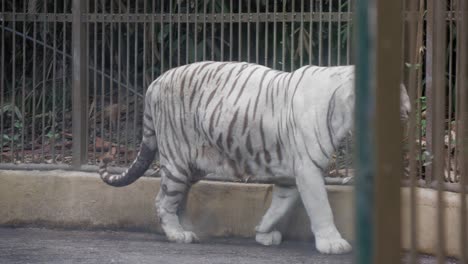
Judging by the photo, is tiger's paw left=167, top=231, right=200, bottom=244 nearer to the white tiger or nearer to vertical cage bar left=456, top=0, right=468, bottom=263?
the white tiger

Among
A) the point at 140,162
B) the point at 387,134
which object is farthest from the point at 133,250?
the point at 387,134

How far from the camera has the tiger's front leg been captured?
23.4 ft

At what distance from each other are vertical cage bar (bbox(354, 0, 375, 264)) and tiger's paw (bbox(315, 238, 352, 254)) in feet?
17.6

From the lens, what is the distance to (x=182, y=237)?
775 cm

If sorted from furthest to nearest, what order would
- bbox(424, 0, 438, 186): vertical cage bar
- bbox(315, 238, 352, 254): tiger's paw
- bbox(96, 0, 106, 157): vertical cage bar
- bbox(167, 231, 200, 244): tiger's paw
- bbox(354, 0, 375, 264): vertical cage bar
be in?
bbox(96, 0, 106, 157): vertical cage bar, bbox(167, 231, 200, 244): tiger's paw, bbox(315, 238, 352, 254): tiger's paw, bbox(424, 0, 438, 186): vertical cage bar, bbox(354, 0, 375, 264): vertical cage bar

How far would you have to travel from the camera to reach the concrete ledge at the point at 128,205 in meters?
7.88

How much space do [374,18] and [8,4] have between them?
26.9 feet

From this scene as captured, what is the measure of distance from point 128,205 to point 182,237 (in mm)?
697

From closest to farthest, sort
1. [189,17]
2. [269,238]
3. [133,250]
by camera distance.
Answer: [133,250], [269,238], [189,17]

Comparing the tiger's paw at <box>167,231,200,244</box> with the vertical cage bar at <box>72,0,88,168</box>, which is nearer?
the tiger's paw at <box>167,231,200,244</box>

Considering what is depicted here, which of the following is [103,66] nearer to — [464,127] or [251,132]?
[251,132]

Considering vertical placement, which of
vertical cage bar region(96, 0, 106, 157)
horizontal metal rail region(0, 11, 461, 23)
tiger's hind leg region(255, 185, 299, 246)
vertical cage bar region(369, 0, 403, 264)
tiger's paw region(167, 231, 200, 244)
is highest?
horizontal metal rail region(0, 11, 461, 23)

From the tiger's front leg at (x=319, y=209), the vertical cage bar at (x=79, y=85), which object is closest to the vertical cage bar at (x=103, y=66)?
the vertical cage bar at (x=79, y=85)

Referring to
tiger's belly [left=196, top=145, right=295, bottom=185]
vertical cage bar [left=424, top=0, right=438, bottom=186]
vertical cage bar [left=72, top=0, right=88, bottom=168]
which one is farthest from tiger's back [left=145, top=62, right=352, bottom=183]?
vertical cage bar [left=424, top=0, right=438, bottom=186]
